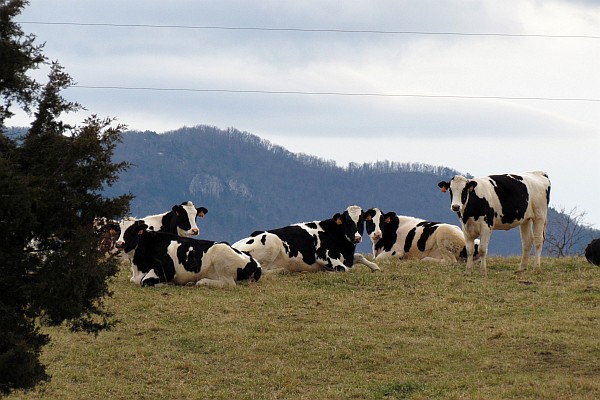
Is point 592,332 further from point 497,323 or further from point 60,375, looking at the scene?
point 60,375

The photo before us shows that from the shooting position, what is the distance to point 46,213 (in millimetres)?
11914

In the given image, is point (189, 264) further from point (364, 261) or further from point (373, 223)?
point (373, 223)

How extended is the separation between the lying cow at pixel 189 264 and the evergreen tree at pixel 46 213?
10.9 metres

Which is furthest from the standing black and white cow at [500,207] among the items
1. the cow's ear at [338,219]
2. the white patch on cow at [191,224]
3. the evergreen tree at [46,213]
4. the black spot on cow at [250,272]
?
the evergreen tree at [46,213]

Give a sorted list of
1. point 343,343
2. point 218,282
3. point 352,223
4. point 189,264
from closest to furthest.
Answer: point 343,343, point 218,282, point 189,264, point 352,223

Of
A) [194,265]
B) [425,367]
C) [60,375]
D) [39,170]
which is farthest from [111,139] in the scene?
[194,265]

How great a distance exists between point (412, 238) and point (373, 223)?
1.32 meters

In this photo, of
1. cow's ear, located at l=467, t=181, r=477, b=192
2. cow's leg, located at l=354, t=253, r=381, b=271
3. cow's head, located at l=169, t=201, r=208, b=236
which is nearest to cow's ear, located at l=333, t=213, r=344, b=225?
cow's leg, located at l=354, t=253, r=381, b=271

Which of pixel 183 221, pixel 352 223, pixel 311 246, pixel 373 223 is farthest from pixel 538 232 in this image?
pixel 183 221

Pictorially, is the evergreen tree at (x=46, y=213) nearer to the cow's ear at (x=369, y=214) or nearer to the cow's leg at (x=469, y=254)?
the cow's leg at (x=469, y=254)

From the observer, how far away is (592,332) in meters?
18.3

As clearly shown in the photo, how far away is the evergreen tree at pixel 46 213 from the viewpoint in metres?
11.7

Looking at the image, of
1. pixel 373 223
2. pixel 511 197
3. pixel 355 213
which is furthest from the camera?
pixel 373 223

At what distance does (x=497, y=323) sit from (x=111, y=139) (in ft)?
30.7
